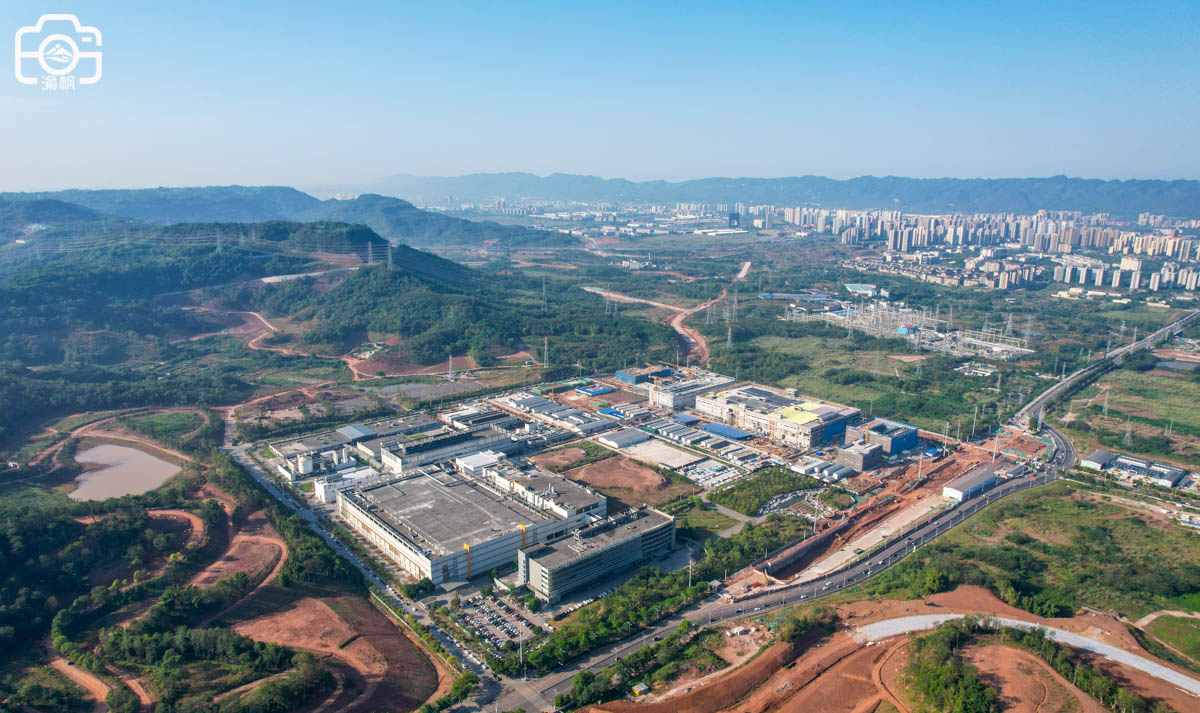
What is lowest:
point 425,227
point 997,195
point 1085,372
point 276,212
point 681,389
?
point 681,389

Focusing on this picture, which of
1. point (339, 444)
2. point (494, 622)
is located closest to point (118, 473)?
point (339, 444)

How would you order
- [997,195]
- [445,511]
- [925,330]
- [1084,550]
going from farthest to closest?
[997,195] < [925,330] < [445,511] < [1084,550]

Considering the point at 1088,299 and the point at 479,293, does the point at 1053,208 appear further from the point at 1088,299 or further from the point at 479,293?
the point at 479,293

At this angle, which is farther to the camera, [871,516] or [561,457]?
[561,457]

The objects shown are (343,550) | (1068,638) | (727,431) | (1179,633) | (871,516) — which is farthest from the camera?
(727,431)

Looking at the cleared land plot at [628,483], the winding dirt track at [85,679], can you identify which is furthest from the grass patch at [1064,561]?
the winding dirt track at [85,679]

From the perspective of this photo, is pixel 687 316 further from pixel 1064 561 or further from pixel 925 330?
pixel 1064 561

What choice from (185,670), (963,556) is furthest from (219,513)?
(963,556)
